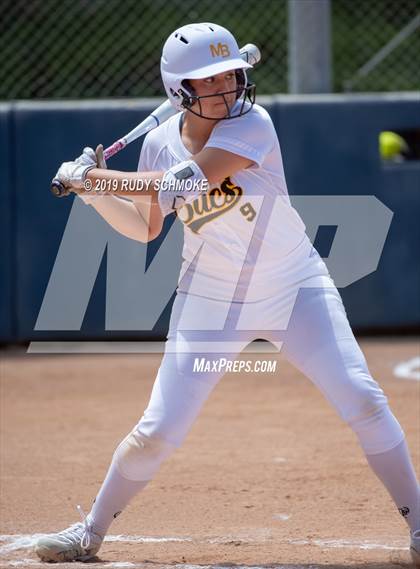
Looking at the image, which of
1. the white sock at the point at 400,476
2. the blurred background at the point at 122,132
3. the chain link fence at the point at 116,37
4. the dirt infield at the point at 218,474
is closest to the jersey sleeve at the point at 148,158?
the white sock at the point at 400,476

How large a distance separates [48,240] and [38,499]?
334 cm

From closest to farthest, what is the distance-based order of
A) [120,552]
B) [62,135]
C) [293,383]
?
[120,552] → [293,383] → [62,135]

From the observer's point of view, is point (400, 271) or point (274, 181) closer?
point (274, 181)

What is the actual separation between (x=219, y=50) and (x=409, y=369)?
395 cm

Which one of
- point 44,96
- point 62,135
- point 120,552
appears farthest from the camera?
point 44,96

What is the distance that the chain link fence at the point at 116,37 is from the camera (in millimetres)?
8094

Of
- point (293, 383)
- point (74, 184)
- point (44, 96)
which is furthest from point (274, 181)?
point (44, 96)

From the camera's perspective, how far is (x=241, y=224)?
353 centimetres

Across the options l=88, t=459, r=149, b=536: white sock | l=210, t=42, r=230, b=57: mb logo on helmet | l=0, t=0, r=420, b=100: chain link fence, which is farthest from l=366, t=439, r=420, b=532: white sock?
l=0, t=0, r=420, b=100: chain link fence

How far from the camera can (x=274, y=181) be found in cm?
356

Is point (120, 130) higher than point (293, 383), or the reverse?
point (120, 130)

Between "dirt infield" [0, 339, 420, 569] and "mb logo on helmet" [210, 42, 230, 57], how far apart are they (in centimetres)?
167

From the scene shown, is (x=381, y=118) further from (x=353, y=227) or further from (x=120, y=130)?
(x=120, y=130)

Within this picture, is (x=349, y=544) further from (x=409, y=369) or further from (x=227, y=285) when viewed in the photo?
(x=409, y=369)
